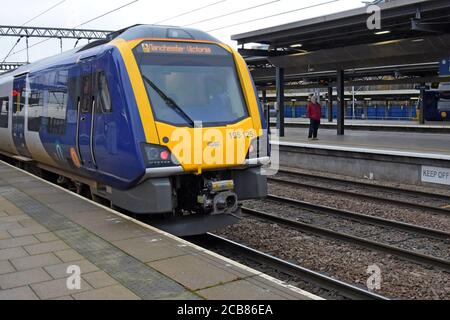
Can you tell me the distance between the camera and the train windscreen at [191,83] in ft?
22.0

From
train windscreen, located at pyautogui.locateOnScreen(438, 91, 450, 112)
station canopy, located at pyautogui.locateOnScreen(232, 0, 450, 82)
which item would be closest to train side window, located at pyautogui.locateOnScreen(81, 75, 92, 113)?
station canopy, located at pyautogui.locateOnScreen(232, 0, 450, 82)

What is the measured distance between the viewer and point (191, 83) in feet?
23.0

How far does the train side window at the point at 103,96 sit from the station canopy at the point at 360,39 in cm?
847

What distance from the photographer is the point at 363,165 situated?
47.0 ft

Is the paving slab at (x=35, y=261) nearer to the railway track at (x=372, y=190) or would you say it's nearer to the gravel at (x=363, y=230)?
the gravel at (x=363, y=230)

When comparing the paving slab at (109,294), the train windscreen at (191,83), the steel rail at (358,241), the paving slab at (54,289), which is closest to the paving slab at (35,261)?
the paving slab at (54,289)

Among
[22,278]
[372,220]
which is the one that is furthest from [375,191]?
[22,278]

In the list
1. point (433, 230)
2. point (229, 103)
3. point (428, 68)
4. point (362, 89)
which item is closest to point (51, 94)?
point (229, 103)

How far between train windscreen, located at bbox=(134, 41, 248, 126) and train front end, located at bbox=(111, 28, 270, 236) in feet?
0.05

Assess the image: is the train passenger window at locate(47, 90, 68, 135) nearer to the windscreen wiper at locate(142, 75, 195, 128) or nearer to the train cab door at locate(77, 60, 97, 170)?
the train cab door at locate(77, 60, 97, 170)

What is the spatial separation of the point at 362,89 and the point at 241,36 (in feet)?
151

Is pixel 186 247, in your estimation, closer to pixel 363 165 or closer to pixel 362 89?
pixel 363 165

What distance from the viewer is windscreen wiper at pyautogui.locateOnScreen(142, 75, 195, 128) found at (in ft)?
21.9

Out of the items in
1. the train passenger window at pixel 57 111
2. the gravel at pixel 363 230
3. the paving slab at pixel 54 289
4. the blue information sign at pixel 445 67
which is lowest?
the gravel at pixel 363 230
